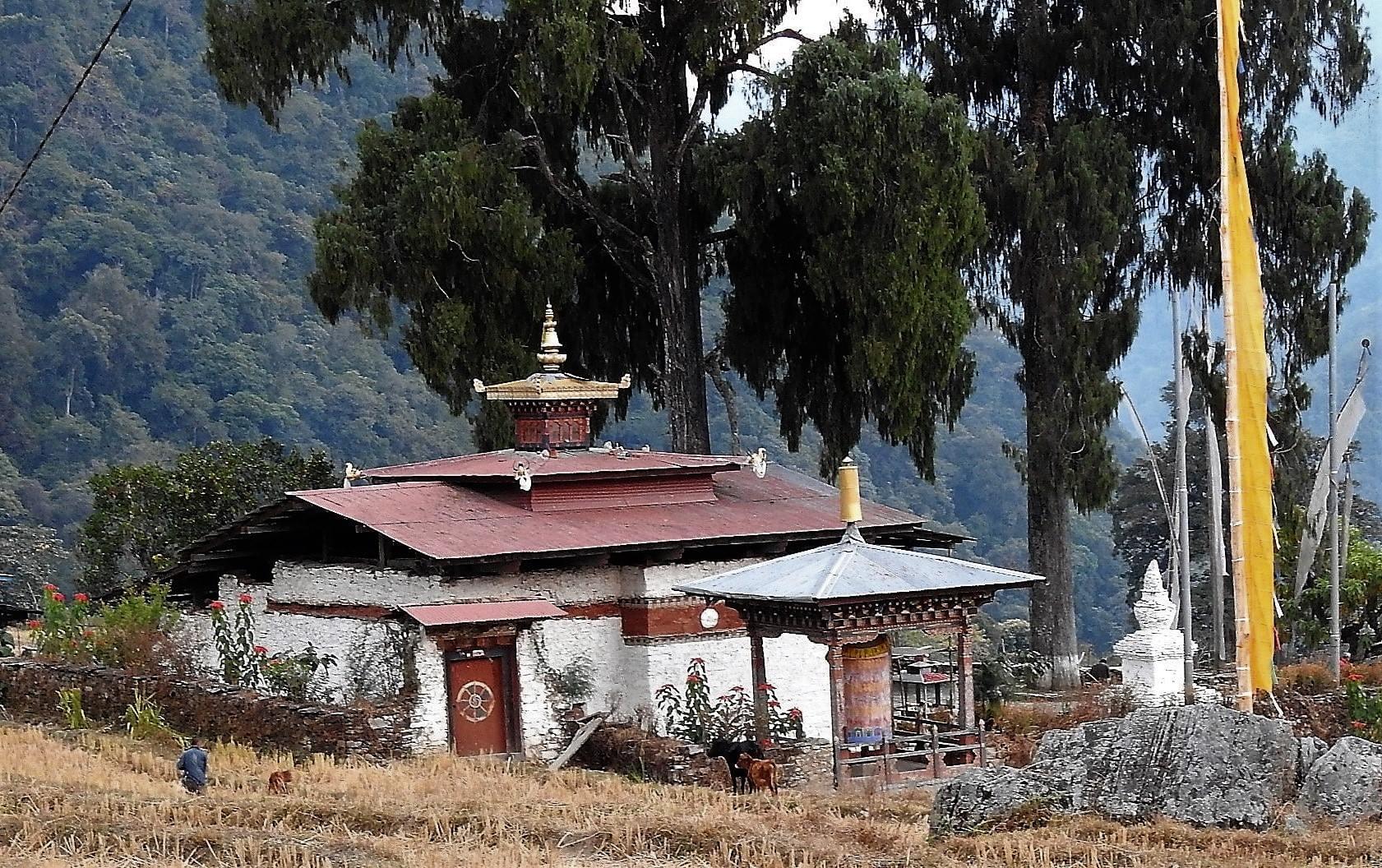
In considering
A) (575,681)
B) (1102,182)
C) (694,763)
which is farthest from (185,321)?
(694,763)

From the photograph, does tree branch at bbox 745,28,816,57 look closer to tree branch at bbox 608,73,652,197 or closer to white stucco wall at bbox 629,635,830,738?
tree branch at bbox 608,73,652,197

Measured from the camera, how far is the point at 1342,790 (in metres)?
14.9

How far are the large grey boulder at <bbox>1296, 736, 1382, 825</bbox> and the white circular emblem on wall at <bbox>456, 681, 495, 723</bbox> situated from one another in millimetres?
9633

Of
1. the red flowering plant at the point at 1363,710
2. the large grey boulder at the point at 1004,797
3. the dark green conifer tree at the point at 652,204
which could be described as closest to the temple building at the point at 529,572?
the large grey boulder at the point at 1004,797

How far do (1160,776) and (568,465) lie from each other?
10518mm

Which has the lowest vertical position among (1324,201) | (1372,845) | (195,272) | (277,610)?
(1372,845)

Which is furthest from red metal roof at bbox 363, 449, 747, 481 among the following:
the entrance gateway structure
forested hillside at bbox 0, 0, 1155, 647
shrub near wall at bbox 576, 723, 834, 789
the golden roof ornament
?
forested hillside at bbox 0, 0, 1155, 647

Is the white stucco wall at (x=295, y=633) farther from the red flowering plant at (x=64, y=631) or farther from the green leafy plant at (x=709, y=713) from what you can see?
the green leafy plant at (x=709, y=713)

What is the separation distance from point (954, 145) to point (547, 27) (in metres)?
6.93

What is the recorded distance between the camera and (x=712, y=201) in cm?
3294

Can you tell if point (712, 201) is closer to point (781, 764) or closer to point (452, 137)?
point (452, 137)

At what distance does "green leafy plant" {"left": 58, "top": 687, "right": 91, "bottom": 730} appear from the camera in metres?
22.3

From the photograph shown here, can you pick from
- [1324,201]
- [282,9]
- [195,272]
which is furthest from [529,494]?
[195,272]

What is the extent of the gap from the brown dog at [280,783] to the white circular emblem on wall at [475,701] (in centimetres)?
397
